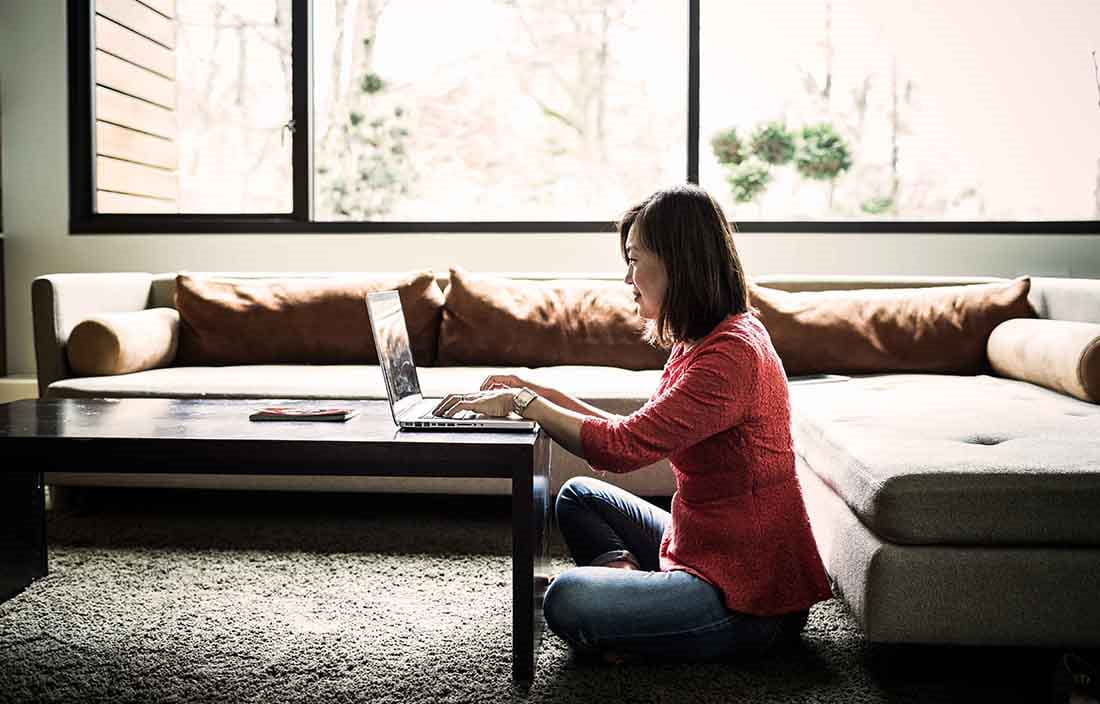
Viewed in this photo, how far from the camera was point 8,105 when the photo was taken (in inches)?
166

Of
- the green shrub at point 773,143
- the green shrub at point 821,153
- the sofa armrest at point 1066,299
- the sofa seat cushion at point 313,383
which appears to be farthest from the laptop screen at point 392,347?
the green shrub at point 821,153

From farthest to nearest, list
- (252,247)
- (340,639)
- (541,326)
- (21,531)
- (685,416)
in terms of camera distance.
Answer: (252,247)
(541,326)
(21,531)
(340,639)
(685,416)

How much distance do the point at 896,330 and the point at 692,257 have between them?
5.94ft

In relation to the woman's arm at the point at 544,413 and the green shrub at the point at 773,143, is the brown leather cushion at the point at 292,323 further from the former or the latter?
the woman's arm at the point at 544,413

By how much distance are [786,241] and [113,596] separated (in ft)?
9.14

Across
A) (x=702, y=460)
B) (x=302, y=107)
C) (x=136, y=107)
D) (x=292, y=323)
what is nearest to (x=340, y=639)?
(x=702, y=460)

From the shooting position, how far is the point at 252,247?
4160 mm

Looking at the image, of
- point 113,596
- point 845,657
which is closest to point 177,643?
point 113,596

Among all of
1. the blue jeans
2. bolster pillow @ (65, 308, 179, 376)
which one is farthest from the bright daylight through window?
the blue jeans

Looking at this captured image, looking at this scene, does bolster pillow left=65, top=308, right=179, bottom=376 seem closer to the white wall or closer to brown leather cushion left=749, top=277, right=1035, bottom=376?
the white wall

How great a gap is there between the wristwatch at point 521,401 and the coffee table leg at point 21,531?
1178 mm

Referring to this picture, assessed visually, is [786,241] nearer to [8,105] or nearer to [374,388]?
[374,388]

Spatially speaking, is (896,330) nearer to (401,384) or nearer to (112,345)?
(401,384)

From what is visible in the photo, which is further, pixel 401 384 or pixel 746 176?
pixel 746 176
